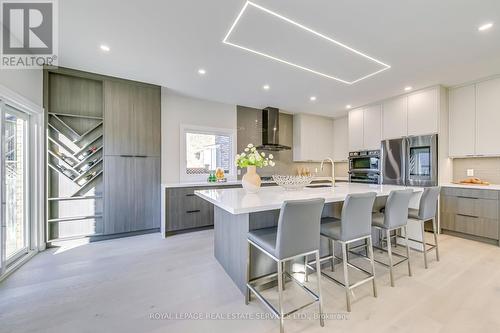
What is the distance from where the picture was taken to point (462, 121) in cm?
362

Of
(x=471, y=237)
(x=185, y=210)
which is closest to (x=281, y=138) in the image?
(x=185, y=210)

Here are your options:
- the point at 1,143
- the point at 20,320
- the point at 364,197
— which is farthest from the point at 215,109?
the point at 20,320

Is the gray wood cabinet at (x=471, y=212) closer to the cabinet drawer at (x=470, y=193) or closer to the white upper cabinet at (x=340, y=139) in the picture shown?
the cabinet drawer at (x=470, y=193)

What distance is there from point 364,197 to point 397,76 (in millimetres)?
2653

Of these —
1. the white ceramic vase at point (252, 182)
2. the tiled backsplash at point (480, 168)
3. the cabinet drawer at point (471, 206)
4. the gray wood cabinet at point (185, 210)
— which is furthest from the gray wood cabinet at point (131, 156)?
the tiled backsplash at point (480, 168)

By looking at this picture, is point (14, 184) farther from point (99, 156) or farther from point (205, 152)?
point (205, 152)

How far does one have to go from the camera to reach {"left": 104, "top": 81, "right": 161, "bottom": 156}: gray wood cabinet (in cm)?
333

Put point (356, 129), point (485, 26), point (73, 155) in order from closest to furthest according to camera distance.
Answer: point (485, 26), point (73, 155), point (356, 129)

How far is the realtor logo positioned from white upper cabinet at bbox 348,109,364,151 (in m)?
Answer: 5.40

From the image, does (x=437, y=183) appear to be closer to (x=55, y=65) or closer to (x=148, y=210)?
(x=148, y=210)

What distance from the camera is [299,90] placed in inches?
153

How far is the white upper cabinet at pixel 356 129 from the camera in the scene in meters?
4.85

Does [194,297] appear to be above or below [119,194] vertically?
below

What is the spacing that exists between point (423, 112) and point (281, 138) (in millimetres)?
2964
